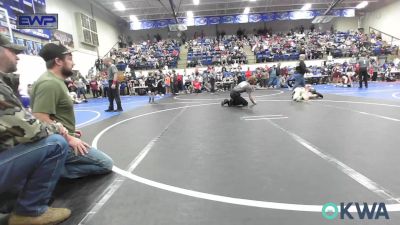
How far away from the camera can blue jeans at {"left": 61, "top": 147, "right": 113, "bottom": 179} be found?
325cm

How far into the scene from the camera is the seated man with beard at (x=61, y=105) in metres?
2.82

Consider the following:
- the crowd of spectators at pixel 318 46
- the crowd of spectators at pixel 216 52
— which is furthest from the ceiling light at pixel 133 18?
the crowd of spectators at pixel 318 46

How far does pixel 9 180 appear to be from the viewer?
85.0 inches

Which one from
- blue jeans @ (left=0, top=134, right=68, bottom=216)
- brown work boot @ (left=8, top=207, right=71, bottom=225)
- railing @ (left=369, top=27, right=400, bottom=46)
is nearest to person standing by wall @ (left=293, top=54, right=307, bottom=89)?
blue jeans @ (left=0, top=134, right=68, bottom=216)

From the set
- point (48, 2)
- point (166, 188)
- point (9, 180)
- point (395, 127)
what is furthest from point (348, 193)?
point (48, 2)

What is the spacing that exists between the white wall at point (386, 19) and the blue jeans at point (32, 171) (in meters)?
29.9

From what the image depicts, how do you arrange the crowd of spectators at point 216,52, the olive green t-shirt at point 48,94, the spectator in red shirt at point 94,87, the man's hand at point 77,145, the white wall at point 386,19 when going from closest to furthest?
the olive green t-shirt at point 48,94 → the man's hand at point 77,145 → the spectator in red shirt at point 94,87 → the crowd of spectators at point 216,52 → the white wall at point 386,19

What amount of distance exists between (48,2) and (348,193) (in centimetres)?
1969

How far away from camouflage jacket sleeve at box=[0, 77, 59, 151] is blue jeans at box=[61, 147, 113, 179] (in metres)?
0.98

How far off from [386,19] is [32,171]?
1254 inches

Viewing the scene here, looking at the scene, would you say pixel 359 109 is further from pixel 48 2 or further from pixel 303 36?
pixel 303 36

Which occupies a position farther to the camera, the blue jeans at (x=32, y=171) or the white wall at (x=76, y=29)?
the white wall at (x=76, y=29)

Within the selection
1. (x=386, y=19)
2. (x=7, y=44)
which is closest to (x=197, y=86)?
(x=7, y=44)

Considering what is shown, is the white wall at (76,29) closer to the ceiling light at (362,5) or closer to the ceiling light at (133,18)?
the ceiling light at (133,18)
